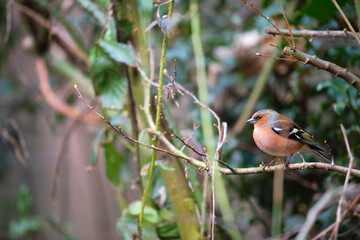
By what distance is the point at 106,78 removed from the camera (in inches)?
57.5

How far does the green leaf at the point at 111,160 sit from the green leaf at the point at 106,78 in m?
0.21

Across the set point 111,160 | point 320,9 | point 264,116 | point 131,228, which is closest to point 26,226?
point 111,160

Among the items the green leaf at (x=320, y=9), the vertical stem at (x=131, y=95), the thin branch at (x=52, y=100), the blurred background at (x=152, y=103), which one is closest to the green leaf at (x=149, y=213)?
the blurred background at (x=152, y=103)

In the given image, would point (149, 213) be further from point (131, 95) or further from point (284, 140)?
point (284, 140)

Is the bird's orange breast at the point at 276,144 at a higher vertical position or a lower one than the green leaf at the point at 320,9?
lower

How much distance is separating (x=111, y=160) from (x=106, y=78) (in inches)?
12.7

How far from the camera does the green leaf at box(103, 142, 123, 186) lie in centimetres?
155

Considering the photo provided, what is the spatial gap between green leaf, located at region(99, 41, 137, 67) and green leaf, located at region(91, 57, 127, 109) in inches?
2.7

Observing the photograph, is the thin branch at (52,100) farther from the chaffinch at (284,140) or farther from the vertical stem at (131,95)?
the chaffinch at (284,140)

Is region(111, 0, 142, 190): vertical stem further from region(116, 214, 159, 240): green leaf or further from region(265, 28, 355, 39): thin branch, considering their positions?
region(265, 28, 355, 39): thin branch

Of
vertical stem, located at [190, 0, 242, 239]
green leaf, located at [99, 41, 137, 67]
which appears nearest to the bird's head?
vertical stem, located at [190, 0, 242, 239]

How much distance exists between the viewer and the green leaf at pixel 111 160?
1.55m

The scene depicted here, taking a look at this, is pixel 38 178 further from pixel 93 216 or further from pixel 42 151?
pixel 93 216

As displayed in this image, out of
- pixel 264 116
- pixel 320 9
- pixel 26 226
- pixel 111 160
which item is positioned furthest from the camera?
pixel 26 226
